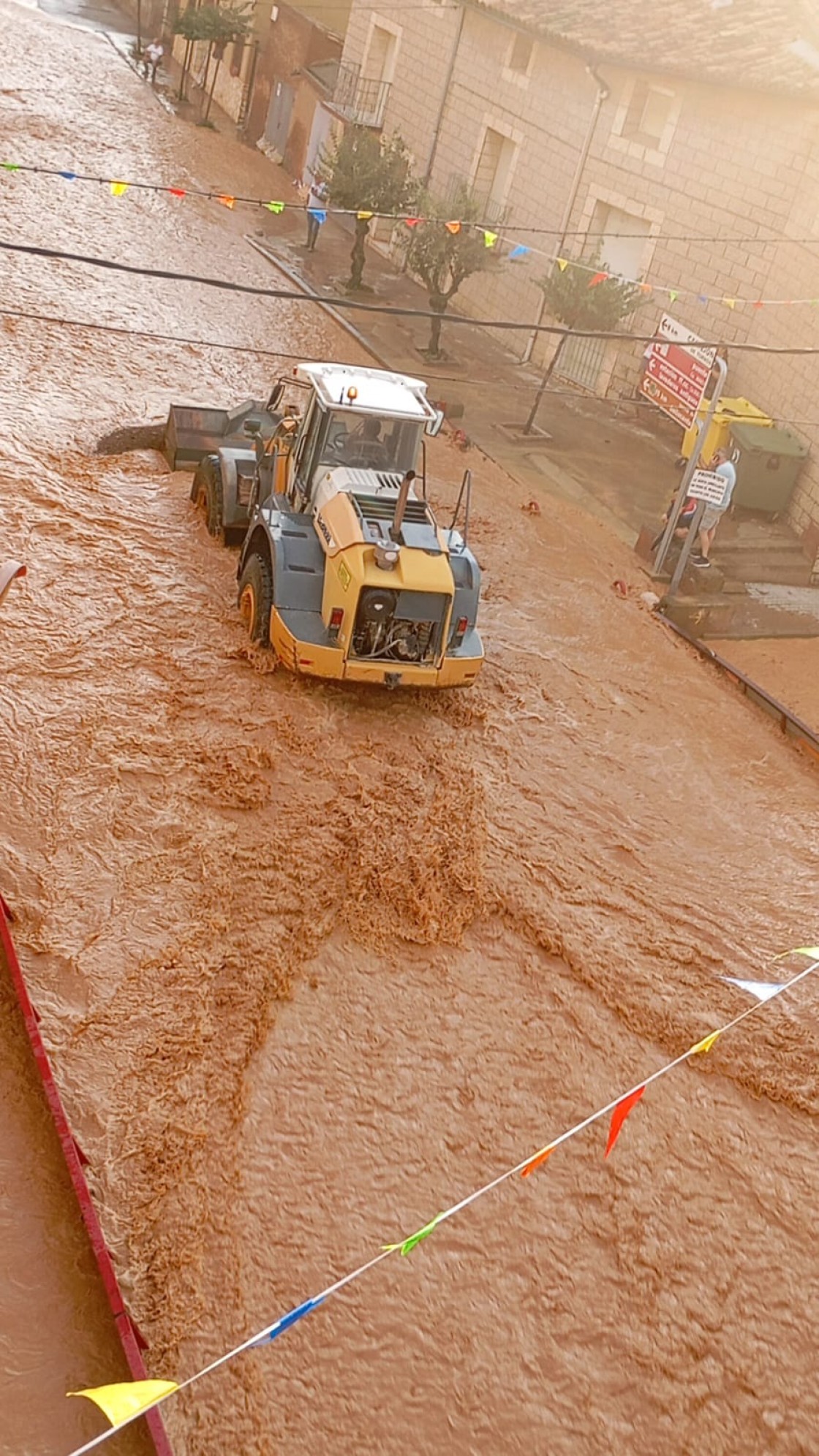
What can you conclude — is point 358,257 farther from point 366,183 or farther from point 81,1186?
point 81,1186

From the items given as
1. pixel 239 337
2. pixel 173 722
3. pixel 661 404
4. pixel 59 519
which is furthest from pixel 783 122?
pixel 173 722

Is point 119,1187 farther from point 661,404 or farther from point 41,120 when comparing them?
point 41,120

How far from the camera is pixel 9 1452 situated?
5.57 metres

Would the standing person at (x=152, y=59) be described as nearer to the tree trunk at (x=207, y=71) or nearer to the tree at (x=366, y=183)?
the tree trunk at (x=207, y=71)

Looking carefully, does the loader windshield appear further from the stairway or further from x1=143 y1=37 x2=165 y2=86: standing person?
x1=143 y1=37 x2=165 y2=86: standing person

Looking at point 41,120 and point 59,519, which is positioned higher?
point 41,120

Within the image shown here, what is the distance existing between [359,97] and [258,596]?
65.4 feet

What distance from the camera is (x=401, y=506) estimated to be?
10.6 m

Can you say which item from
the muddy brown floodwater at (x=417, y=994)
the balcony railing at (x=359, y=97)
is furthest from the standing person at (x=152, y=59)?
the muddy brown floodwater at (x=417, y=994)

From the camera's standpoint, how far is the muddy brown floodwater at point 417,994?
21.2ft

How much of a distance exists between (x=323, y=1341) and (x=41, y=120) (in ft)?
92.5

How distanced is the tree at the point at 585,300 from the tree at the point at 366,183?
16.0 feet

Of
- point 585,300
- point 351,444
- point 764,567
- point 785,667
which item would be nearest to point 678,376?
point 764,567

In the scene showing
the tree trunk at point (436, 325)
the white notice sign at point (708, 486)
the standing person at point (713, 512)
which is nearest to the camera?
the white notice sign at point (708, 486)
